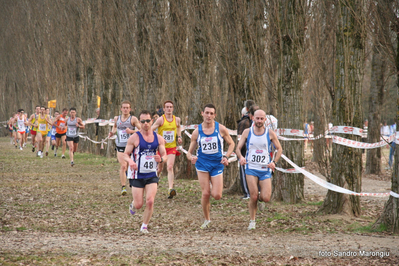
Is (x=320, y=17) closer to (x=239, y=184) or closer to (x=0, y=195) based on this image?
(x=239, y=184)

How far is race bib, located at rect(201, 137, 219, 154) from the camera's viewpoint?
9328mm

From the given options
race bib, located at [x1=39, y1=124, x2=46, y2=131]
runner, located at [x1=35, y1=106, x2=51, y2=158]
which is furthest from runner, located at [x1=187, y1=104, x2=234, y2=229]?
race bib, located at [x1=39, y1=124, x2=46, y2=131]

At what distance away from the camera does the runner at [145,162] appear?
28.8ft

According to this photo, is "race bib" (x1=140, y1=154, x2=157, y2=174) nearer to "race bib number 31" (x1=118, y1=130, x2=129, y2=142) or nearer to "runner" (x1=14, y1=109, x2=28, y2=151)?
"race bib number 31" (x1=118, y1=130, x2=129, y2=142)

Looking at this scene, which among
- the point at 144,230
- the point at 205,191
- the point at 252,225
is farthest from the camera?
the point at 205,191

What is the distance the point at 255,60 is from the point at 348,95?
3.64 metres

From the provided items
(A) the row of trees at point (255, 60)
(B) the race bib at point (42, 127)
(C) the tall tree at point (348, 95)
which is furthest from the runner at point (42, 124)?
(C) the tall tree at point (348, 95)

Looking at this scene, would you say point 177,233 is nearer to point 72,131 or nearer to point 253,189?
point 253,189

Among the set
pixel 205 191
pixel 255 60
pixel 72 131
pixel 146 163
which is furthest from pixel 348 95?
pixel 72 131

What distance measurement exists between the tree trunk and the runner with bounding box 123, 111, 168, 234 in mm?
3517

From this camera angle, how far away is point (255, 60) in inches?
499

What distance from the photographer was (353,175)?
31.0 ft

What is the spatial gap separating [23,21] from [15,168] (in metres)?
30.8

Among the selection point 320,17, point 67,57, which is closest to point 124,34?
point 320,17
